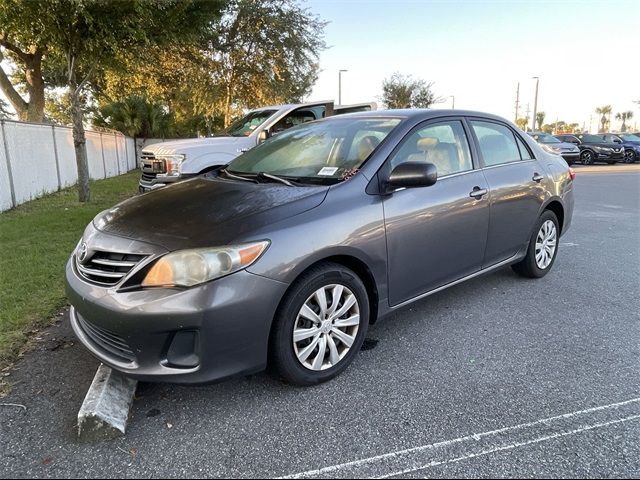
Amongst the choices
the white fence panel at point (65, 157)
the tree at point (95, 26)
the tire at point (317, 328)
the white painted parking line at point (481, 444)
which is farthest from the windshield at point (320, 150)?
the white fence panel at point (65, 157)

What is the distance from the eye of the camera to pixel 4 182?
8.62 m

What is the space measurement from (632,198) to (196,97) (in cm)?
1606

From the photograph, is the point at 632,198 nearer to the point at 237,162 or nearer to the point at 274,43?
the point at 237,162

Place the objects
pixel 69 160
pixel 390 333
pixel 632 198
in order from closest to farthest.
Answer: pixel 390 333
pixel 632 198
pixel 69 160

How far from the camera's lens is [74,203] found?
938 cm

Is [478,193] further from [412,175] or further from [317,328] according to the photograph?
[317,328]

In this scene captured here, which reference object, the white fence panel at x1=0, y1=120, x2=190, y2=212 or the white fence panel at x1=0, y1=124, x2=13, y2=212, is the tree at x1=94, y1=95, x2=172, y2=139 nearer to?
the white fence panel at x1=0, y1=120, x2=190, y2=212

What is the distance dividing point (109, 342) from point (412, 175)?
2051 millimetres

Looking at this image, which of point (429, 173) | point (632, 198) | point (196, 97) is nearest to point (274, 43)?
point (196, 97)

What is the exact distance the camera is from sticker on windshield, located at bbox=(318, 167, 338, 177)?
123 inches

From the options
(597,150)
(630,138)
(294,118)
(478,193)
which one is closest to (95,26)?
(294,118)

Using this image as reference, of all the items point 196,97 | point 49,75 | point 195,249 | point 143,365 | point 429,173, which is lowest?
point 143,365

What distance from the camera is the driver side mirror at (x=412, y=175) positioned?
291 cm

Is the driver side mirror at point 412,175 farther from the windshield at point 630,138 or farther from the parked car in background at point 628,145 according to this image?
the windshield at point 630,138
